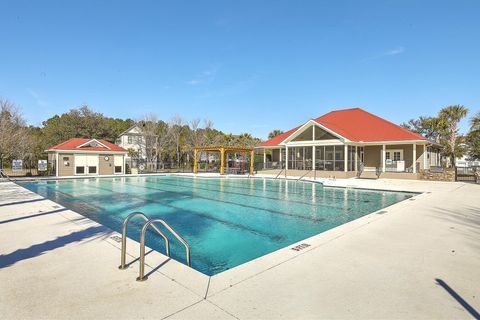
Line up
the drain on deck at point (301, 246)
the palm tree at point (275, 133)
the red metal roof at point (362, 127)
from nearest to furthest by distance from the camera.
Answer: the drain on deck at point (301, 246) → the red metal roof at point (362, 127) → the palm tree at point (275, 133)

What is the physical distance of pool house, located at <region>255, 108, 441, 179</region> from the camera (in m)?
23.4

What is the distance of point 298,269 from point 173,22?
20674mm

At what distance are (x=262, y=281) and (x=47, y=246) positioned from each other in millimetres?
4148

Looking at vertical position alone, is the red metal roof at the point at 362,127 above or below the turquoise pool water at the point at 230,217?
above

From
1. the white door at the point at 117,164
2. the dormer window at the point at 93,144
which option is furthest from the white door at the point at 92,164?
the white door at the point at 117,164

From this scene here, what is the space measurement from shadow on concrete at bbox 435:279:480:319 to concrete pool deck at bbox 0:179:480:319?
1 centimetres

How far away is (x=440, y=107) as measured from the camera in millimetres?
33500

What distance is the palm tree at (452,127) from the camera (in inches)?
1262

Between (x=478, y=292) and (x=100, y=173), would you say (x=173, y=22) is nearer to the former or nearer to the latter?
(x=100, y=173)

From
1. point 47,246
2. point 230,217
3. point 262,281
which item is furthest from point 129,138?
point 262,281

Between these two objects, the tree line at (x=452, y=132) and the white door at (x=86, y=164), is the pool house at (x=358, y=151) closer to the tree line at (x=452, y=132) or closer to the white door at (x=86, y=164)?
the tree line at (x=452, y=132)

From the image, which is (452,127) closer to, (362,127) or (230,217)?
(362,127)

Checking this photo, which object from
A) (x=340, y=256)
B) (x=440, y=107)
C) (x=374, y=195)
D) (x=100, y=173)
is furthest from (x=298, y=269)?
(x=440, y=107)

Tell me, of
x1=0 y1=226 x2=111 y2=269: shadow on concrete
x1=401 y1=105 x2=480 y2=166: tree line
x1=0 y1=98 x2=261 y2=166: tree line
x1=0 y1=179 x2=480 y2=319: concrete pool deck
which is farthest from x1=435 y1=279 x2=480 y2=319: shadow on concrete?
x1=0 y1=98 x2=261 y2=166: tree line
